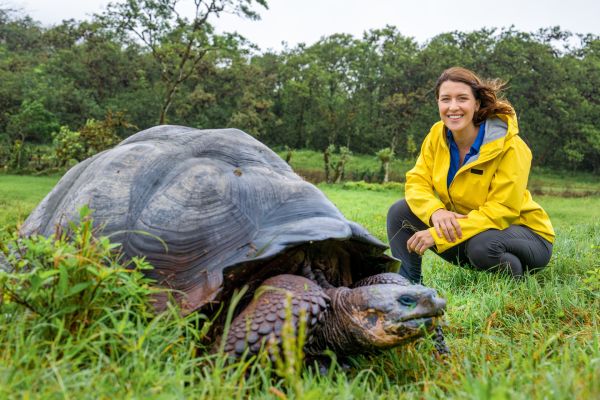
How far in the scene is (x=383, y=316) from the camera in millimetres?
1896

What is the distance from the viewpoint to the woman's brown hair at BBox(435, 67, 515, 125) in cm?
333

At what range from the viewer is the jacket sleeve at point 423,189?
346 cm

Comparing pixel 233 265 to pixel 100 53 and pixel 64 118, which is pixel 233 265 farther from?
pixel 100 53

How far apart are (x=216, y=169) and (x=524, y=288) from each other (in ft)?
6.58

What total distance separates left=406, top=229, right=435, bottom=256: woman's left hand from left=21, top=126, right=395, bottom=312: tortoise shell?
0.92 meters

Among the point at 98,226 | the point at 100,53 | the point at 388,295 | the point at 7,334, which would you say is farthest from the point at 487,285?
the point at 100,53

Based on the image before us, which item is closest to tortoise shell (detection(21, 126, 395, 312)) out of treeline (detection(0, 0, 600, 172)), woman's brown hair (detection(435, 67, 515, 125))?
woman's brown hair (detection(435, 67, 515, 125))

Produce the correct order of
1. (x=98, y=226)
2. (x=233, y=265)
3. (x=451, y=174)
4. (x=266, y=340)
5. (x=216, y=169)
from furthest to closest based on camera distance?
1. (x=451, y=174)
2. (x=216, y=169)
3. (x=98, y=226)
4. (x=233, y=265)
5. (x=266, y=340)

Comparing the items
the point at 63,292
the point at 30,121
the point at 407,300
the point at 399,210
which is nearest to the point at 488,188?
the point at 399,210

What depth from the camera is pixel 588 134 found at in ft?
96.4

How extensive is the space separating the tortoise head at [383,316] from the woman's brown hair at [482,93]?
1887 millimetres

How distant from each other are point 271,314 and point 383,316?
427 millimetres

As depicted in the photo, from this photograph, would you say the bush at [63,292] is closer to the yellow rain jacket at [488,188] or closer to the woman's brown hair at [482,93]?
the yellow rain jacket at [488,188]

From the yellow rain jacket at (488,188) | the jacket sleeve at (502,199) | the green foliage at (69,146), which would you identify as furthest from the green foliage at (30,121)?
the jacket sleeve at (502,199)
